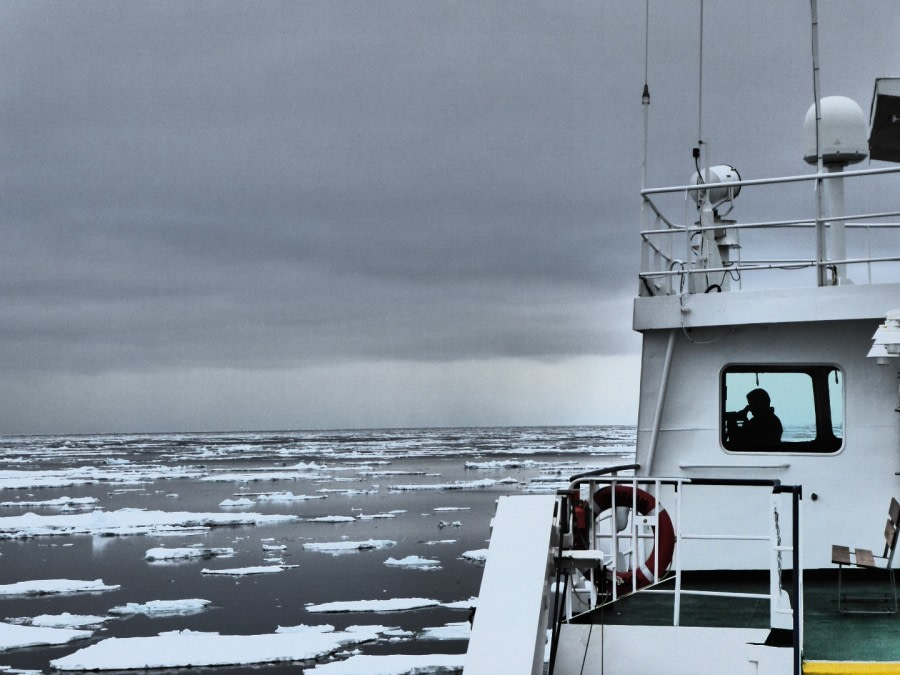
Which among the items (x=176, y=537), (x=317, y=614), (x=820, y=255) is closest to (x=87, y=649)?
(x=317, y=614)

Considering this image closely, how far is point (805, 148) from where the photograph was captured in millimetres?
10609

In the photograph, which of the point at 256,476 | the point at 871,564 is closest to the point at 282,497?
the point at 256,476

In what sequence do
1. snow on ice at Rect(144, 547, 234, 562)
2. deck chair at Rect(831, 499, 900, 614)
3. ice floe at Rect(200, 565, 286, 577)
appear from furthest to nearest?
snow on ice at Rect(144, 547, 234, 562) → ice floe at Rect(200, 565, 286, 577) → deck chair at Rect(831, 499, 900, 614)

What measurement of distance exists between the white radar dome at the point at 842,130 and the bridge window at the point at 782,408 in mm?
2749

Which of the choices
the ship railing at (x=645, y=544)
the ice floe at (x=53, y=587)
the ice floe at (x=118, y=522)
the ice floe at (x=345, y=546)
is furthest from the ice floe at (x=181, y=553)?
the ship railing at (x=645, y=544)

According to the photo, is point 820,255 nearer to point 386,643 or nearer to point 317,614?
point 386,643

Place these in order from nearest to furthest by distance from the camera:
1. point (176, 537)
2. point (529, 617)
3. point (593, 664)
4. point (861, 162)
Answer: point (529, 617) < point (593, 664) < point (861, 162) < point (176, 537)

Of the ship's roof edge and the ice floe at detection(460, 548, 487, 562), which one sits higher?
the ship's roof edge

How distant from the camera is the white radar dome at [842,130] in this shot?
10.2m

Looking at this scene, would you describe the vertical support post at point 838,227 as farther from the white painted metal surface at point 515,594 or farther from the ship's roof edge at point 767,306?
the white painted metal surface at point 515,594

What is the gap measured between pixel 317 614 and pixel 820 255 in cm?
1213

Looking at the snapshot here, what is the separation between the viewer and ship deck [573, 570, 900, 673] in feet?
19.9

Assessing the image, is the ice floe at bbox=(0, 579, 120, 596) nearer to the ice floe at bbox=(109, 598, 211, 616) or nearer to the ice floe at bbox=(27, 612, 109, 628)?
the ice floe at bbox=(109, 598, 211, 616)

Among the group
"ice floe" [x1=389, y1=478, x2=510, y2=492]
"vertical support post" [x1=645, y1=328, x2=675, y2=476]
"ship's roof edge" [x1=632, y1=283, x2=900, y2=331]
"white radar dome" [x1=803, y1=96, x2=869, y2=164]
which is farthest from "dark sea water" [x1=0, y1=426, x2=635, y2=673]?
"white radar dome" [x1=803, y1=96, x2=869, y2=164]
